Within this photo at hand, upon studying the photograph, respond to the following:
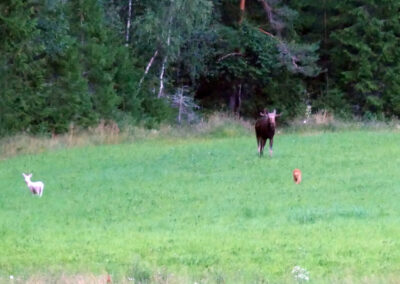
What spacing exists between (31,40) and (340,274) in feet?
80.4

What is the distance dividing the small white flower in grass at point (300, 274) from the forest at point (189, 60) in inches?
863

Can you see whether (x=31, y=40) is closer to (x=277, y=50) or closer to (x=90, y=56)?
(x=90, y=56)

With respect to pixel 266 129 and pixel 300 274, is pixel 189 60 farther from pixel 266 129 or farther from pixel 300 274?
pixel 300 274

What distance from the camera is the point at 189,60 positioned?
44969mm

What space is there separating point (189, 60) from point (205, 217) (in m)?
29.4

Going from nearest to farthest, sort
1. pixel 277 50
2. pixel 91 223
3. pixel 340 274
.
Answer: pixel 340 274 → pixel 91 223 → pixel 277 50

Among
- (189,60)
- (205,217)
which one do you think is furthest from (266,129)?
(189,60)

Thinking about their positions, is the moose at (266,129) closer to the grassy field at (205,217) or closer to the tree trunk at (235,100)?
the grassy field at (205,217)

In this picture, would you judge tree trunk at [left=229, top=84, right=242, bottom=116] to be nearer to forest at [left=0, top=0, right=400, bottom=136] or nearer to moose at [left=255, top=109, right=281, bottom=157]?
forest at [left=0, top=0, right=400, bottom=136]

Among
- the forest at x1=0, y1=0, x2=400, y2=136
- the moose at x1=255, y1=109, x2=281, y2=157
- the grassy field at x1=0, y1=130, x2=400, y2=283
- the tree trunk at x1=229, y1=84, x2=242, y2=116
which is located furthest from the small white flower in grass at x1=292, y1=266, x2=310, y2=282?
the tree trunk at x1=229, y1=84, x2=242, y2=116

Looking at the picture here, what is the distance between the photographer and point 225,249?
12.8 metres

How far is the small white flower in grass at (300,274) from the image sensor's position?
10.5m

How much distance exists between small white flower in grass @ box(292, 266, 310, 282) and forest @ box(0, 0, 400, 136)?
2191cm

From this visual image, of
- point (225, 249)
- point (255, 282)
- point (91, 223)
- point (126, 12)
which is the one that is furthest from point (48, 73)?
point (255, 282)
